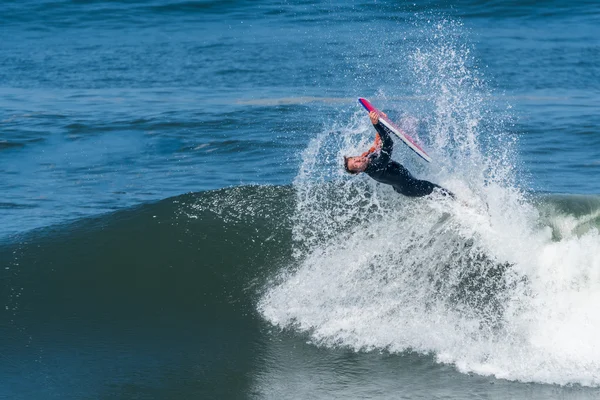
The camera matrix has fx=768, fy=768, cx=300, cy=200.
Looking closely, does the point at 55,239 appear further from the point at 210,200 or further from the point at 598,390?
the point at 598,390

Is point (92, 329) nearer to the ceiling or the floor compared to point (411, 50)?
nearer to the floor

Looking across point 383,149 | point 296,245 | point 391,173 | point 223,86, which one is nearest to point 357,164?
point 383,149

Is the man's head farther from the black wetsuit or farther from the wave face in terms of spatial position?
the wave face

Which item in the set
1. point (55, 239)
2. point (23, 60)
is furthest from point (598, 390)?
point (23, 60)

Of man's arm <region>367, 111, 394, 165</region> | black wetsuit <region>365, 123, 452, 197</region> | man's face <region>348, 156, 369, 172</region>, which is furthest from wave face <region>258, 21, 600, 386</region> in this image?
Answer: man's face <region>348, 156, 369, 172</region>

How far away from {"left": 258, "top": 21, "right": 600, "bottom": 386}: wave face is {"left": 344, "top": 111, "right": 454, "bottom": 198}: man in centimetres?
25

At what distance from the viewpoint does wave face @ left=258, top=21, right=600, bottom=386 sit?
756cm

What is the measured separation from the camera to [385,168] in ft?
28.2

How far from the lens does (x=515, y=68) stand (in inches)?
787

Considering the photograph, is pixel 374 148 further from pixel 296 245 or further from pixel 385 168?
pixel 296 245

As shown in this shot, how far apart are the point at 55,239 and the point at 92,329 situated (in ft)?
7.88

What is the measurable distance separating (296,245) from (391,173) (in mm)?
1798

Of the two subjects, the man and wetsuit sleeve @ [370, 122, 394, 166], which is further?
wetsuit sleeve @ [370, 122, 394, 166]

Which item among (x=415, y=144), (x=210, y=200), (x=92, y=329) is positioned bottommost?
(x=92, y=329)
